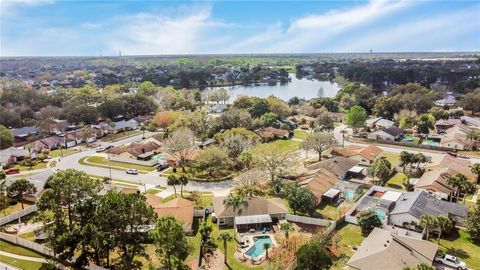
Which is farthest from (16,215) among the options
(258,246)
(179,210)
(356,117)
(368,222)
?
(356,117)

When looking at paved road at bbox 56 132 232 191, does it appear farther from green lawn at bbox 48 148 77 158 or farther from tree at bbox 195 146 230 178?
tree at bbox 195 146 230 178

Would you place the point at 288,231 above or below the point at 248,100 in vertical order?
below

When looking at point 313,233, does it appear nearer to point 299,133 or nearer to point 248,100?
point 299,133

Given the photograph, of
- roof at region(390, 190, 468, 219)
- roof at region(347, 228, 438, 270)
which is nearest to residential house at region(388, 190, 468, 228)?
roof at region(390, 190, 468, 219)

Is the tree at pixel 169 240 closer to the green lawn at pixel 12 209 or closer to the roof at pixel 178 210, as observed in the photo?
the roof at pixel 178 210

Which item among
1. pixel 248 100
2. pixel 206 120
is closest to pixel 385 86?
pixel 248 100
